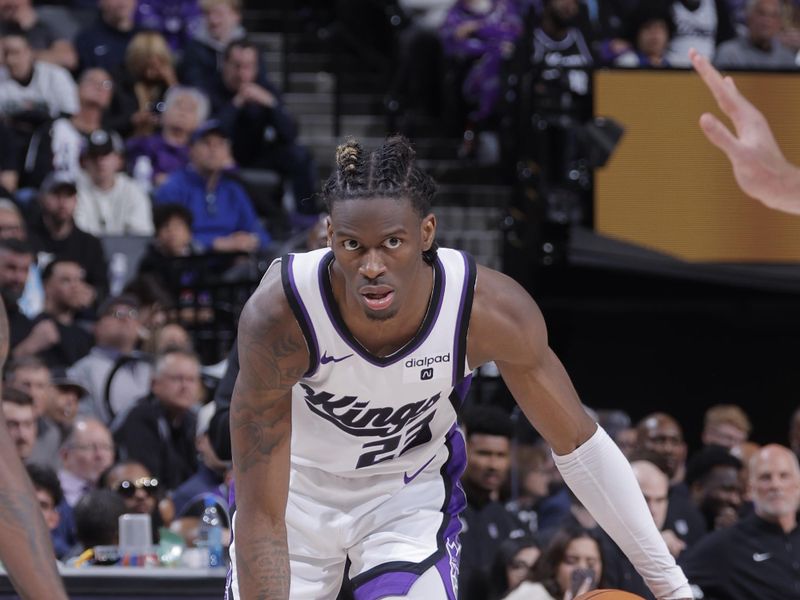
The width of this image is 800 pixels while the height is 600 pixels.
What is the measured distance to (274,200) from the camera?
34.9ft

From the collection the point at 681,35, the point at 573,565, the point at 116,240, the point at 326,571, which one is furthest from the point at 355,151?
the point at 681,35

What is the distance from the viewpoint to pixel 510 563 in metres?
6.62

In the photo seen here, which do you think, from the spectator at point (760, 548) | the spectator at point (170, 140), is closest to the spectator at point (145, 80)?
the spectator at point (170, 140)

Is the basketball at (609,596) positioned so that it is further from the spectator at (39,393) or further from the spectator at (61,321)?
the spectator at (61,321)

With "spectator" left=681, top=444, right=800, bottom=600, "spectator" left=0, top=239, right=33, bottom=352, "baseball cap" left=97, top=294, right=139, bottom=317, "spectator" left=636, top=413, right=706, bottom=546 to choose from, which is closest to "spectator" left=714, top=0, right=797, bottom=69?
"spectator" left=636, top=413, right=706, bottom=546

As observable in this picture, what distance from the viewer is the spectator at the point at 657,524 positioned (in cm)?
668

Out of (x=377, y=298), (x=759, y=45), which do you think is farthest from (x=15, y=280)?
(x=759, y=45)

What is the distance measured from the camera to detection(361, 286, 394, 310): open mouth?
3785 mm

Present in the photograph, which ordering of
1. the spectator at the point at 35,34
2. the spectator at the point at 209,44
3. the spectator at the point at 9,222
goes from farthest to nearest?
the spectator at the point at 209,44
the spectator at the point at 35,34
the spectator at the point at 9,222

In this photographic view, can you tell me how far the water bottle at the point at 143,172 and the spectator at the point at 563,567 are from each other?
4488mm

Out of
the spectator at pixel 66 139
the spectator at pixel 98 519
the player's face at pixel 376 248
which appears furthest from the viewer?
the spectator at pixel 66 139

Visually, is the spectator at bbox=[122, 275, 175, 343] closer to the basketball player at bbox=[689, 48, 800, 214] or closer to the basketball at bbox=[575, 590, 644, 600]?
the basketball at bbox=[575, 590, 644, 600]

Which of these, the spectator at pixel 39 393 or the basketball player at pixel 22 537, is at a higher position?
the basketball player at pixel 22 537

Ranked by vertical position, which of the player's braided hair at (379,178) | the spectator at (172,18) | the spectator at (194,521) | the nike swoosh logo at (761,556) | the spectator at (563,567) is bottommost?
the nike swoosh logo at (761,556)
